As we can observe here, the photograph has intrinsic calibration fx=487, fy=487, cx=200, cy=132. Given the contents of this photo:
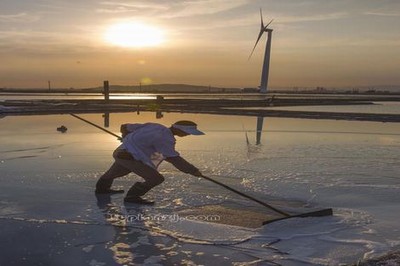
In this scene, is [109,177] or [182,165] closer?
[182,165]

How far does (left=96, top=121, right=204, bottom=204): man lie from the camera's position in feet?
20.0

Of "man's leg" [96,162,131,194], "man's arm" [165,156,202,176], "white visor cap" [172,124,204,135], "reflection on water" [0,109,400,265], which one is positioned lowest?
"reflection on water" [0,109,400,265]

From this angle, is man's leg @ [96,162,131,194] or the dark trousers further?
man's leg @ [96,162,131,194]

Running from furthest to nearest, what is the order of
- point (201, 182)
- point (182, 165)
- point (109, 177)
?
point (201, 182) < point (109, 177) < point (182, 165)

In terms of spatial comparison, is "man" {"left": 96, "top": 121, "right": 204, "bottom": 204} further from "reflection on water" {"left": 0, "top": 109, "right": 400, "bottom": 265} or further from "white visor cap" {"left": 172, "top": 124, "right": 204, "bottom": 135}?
"reflection on water" {"left": 0, "top": 109, "right": 400, "bottom": 265}

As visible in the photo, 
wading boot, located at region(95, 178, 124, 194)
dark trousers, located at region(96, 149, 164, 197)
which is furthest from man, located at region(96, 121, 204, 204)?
wading boot, located at region(95, 178, 124, 194)

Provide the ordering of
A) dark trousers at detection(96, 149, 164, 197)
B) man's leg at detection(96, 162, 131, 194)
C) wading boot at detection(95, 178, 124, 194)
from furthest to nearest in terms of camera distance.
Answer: wading boot at detection(95, 178, 124, 194), man's leg at detection(96, 162, 131, 194), dark trousers at detection(96, 149, 164, 197)

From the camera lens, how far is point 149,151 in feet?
20.7

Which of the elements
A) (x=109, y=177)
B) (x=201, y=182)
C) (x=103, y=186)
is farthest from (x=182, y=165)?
(x=201, y=182)

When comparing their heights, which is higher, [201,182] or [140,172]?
[140,172]

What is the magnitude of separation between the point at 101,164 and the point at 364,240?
19.6 feet

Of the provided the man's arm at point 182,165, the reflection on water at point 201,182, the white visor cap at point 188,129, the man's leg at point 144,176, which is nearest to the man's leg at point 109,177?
the reflection on water at point 201,182

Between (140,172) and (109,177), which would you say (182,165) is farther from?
(109,177)

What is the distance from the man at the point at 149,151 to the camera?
6091 mm
